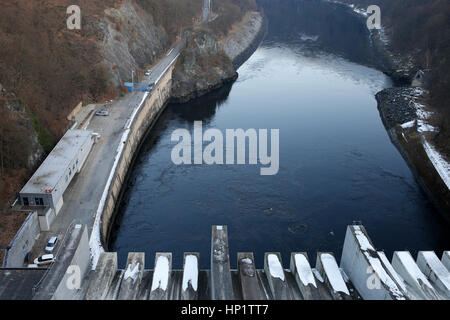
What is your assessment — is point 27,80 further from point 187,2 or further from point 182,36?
point 187,2

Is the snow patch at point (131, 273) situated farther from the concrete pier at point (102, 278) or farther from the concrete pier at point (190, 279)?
the concrete pier at point (190, 279)

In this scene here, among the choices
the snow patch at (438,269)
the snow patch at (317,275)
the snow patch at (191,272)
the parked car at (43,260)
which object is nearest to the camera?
the snow patch at (191,272)

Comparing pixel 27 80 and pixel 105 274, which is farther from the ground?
pixel 27 80

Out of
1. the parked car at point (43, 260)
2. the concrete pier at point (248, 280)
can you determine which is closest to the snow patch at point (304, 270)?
the concrete pier at point (248, 280)

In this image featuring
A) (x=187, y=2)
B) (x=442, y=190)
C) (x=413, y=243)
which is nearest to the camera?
(x=413, y=243)

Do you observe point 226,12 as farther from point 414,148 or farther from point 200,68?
point 414,148

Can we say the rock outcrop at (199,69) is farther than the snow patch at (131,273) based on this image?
Yes
